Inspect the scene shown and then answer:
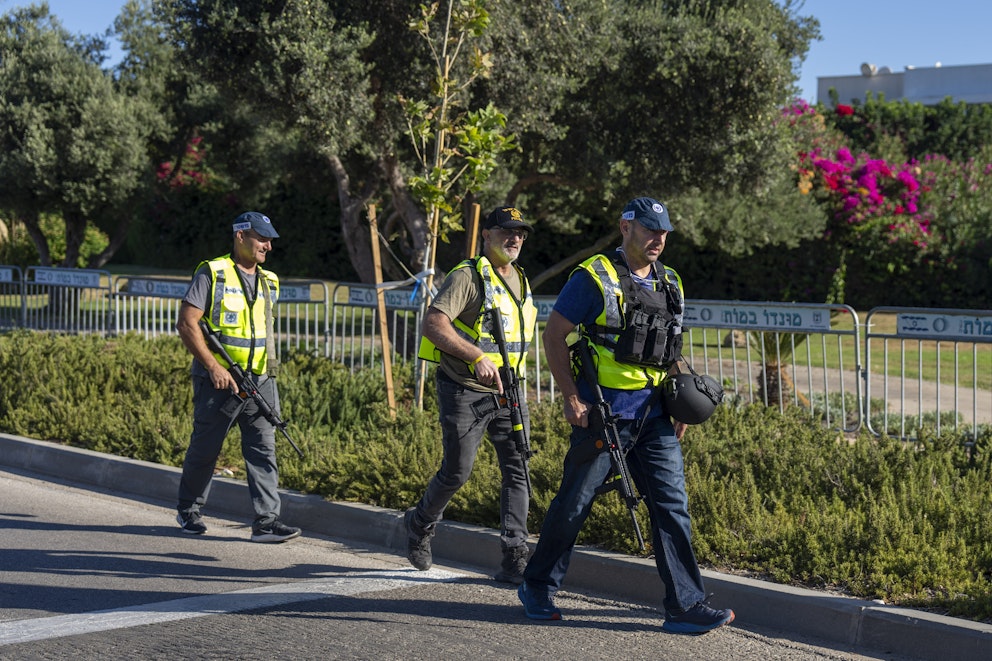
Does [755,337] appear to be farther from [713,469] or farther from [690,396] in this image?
[690,396]

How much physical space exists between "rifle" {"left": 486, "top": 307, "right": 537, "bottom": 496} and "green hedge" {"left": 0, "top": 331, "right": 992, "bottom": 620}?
0.75 m

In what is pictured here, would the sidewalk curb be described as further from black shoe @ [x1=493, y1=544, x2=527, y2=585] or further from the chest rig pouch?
the chest rig pouch

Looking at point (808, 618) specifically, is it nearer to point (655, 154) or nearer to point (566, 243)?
point (655, 154)

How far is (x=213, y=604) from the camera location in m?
5.62

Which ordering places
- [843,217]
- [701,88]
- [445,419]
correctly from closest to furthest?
[445,419] < [701,88] < [843,217]

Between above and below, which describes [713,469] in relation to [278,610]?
above

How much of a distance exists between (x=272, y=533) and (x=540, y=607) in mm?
2074

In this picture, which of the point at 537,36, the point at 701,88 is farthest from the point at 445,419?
the point at 701,88

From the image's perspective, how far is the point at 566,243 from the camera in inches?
1022

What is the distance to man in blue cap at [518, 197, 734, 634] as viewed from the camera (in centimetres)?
504

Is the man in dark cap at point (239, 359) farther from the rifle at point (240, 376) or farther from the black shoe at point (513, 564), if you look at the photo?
the black shoe at point (513, 564)

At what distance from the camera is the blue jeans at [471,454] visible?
5.80 m

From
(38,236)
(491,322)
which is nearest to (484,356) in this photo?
(491,322)

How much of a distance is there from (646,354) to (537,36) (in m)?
8.51
